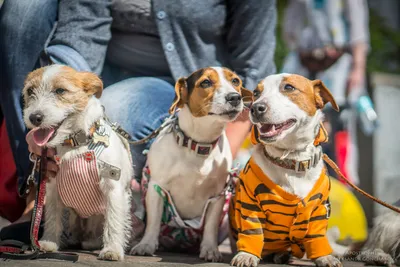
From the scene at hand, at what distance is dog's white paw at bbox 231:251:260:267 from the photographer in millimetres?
2775

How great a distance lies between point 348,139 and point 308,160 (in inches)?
134

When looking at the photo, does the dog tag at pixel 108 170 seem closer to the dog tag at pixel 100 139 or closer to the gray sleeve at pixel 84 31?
the dog tag at pixel 100 139

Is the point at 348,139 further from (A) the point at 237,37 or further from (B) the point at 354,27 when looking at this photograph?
(A) the point at 237,37

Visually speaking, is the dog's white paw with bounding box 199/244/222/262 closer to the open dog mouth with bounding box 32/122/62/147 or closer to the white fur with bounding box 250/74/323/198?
the white fur with bounding box 250/74/323/198

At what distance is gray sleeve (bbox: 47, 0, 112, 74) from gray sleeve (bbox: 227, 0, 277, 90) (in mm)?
740

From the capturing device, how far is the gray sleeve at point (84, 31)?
3.50 m

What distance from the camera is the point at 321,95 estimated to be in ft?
10.1

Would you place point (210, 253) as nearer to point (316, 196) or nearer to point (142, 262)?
point (142, 262)

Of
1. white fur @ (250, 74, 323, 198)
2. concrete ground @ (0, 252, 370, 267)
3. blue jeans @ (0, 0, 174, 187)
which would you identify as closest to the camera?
concrete ground @ (0, 252, 370, 267)

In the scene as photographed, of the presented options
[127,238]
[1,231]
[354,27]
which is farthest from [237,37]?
[354,27]

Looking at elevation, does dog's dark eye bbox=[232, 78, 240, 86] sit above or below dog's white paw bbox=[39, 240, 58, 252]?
above

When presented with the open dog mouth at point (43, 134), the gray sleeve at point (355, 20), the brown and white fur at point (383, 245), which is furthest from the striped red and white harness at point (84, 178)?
the gray sleeve at point (355, 20)

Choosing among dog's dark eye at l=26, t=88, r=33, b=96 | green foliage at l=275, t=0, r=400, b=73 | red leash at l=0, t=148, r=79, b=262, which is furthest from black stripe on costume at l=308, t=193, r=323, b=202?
green foliage at l=275, t=0, r=400, b=73

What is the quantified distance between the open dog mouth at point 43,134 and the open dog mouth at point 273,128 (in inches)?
37.0
